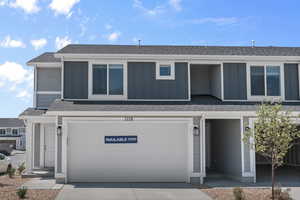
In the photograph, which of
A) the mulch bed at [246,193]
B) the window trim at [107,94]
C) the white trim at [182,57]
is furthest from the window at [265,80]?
the window trim at [107,94]

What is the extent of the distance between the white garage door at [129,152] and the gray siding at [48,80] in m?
4.16

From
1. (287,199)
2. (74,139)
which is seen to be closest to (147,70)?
(74,139)

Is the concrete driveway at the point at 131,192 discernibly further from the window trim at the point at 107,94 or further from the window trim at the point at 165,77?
the window trim at the point at 165,77

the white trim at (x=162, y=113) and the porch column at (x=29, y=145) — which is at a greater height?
the white trim at (x=162, y=113)

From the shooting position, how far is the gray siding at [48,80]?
18281mm

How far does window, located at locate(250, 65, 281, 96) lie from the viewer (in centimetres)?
1747

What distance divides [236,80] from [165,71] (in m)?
3.46

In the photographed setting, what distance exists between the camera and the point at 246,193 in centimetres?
1226

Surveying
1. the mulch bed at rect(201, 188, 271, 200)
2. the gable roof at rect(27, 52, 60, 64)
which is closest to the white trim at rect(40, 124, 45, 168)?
the gable roof at rect(27, 52, 60, 64)

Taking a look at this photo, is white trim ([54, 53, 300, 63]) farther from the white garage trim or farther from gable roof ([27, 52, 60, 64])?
the white garage trim

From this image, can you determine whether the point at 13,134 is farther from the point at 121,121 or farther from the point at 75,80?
the point at 121,121

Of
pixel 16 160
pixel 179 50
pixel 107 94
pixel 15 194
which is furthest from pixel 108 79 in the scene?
pixel 16 160

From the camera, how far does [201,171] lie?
48.6 feet

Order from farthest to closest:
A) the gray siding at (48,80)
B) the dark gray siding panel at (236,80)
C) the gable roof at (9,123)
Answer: the gable roof at (9,123) < the gray siding at (48,80) < the dark gray siding panel at (236,80)
